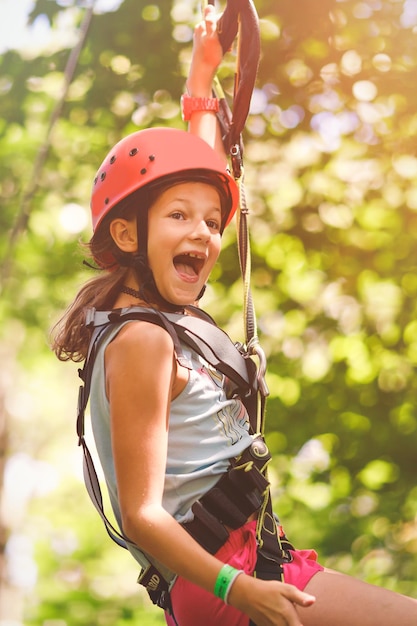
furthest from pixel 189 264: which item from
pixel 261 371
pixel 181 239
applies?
pixel 261 371

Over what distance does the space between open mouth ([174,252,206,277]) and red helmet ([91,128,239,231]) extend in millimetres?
219

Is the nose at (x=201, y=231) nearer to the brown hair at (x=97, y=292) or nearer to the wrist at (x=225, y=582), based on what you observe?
the brown hair at (x=97, y=292)

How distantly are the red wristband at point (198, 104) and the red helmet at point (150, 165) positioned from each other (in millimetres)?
433

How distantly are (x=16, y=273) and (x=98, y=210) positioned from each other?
5810 millimetres

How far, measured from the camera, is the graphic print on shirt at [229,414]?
240 centimetres

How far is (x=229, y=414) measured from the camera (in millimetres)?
2453

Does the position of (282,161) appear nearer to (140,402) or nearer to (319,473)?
(319,473)

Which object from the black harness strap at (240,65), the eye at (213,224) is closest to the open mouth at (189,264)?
the eye at (213,224)

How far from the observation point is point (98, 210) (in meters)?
2.64

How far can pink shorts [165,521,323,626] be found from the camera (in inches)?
89.9

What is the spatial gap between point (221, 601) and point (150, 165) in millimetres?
1164

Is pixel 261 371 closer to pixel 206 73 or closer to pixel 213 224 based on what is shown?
pixel 213 224

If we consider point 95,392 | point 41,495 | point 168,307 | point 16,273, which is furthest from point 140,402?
point 41,495

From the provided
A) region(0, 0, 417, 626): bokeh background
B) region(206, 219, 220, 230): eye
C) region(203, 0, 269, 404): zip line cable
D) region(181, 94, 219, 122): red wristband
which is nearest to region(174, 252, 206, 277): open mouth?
region(206, 219, 220, 230): eye
